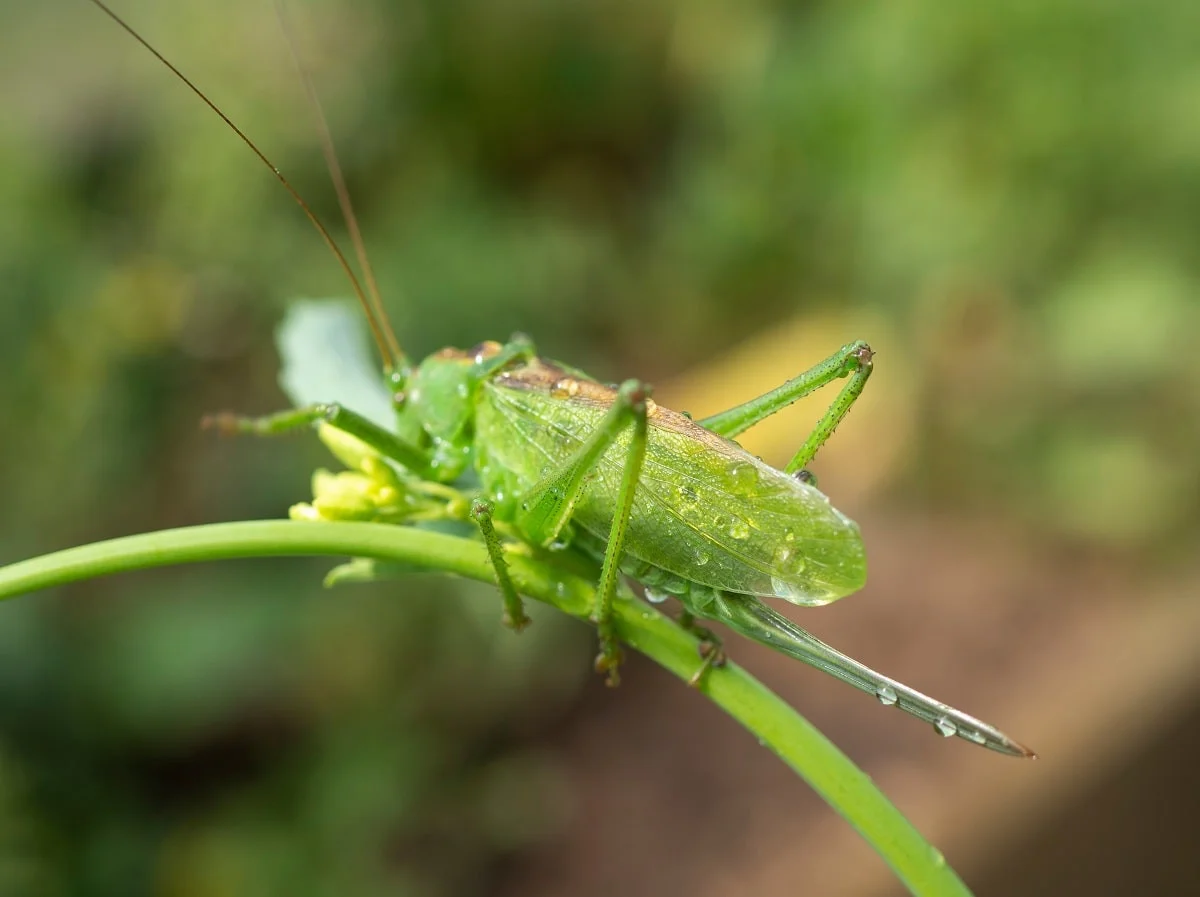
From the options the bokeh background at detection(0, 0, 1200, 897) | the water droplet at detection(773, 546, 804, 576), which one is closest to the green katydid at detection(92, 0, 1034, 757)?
the water droplet at detection(773, 546, 804, 576)

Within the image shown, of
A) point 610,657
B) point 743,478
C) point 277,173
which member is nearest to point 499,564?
point 610,657

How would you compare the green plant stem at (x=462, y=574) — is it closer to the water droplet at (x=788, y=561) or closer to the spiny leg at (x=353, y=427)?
the water droplet at (x=788, y=561)

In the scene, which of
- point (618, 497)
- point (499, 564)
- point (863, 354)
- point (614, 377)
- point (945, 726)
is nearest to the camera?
point (945, 726)

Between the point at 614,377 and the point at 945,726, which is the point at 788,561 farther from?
the point at 614,377

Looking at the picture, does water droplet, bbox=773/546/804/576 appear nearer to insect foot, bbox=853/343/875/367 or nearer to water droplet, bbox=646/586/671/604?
water droplet, bbox=646/586/671/604

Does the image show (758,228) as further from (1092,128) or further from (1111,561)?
(1111,561)

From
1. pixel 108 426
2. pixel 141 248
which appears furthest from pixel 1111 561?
pixel 141 248

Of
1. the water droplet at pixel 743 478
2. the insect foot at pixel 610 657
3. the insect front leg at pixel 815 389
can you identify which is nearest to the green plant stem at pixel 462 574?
the insect foot at pixel 610 657
